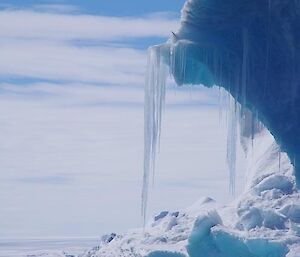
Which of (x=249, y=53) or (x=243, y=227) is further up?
(x=249, y=53)

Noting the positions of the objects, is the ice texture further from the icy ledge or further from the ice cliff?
the icy ledge

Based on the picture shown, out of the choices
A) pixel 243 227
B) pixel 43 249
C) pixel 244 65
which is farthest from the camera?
pixel 43 249

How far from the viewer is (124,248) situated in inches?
850

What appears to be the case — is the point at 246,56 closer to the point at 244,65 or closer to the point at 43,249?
the point at 244,65

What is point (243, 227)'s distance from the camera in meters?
20.0

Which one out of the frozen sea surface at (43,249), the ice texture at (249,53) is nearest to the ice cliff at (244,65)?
the ice texture at (249,53)

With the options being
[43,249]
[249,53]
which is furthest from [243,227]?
[43,249]

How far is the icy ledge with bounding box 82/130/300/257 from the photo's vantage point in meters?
18.2

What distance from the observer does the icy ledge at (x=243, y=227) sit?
59.6 ft

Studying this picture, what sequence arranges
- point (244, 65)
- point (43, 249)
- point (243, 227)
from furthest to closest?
point (43, 249) → point (243, 227) → point (244, 65)

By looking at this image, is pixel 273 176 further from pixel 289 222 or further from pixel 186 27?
pixel 186 27

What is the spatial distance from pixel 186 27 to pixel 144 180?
3.16 m

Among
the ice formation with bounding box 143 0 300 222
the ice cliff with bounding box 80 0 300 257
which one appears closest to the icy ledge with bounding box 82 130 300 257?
the ice cliff with bounding box 80 0 300 257

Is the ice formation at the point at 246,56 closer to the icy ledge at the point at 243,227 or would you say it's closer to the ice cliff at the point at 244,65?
the ice cliff at the point at 244,65
